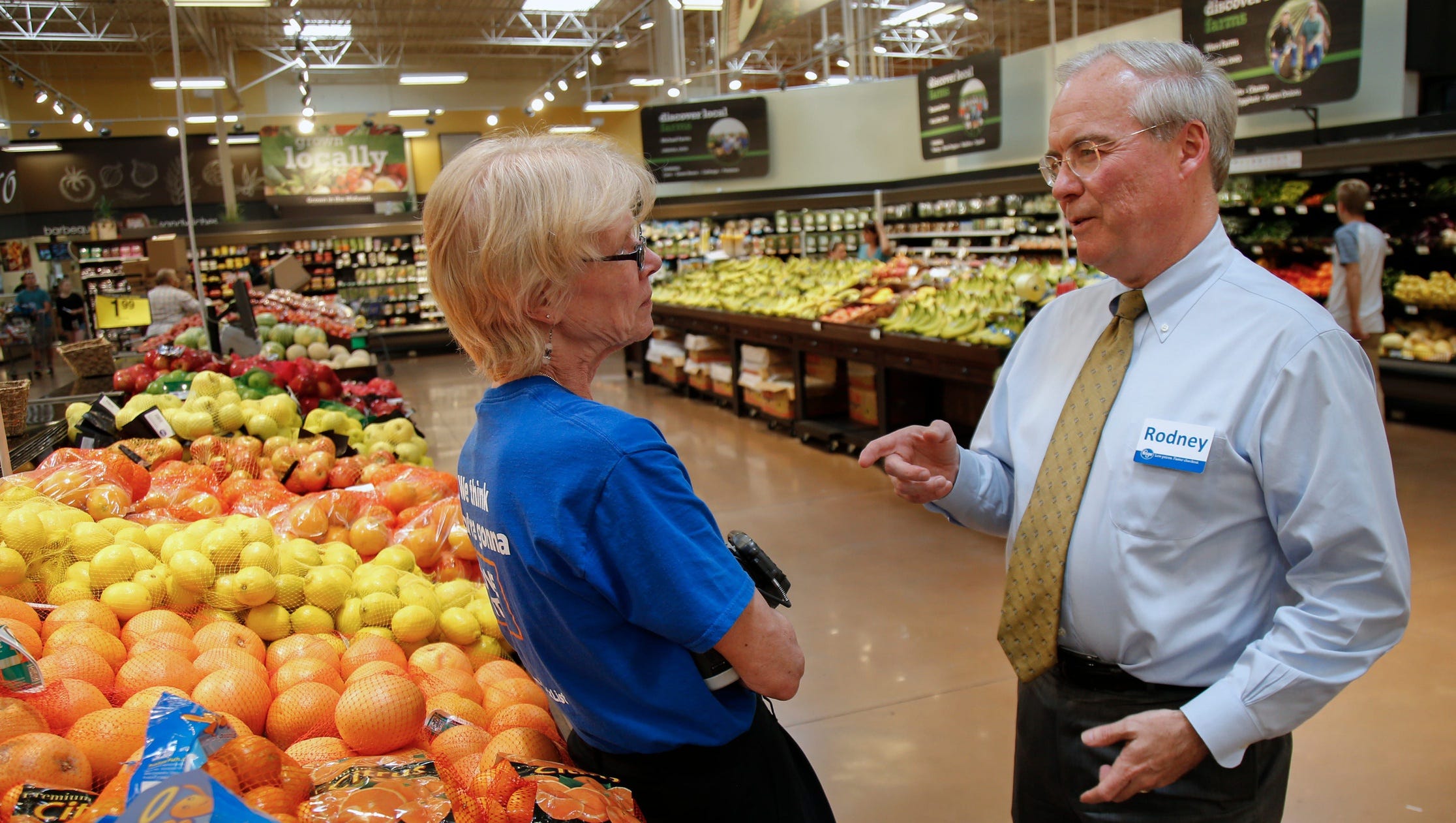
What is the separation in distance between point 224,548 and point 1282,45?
314 inches

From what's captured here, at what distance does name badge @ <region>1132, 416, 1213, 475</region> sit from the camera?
3.99 ft

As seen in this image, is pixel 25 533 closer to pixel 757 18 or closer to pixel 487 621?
pixel 487 621

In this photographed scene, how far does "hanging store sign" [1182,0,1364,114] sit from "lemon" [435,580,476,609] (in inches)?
280

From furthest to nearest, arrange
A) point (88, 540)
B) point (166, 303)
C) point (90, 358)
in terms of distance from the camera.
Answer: point (166, 303) < point (90, 358) < point (88, 540)

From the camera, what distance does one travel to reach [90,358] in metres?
5.22

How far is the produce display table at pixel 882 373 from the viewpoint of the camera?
18.8ft

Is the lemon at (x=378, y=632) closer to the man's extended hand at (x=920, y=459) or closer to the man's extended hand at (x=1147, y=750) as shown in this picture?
the man's extended hand at (x=920, y=459)

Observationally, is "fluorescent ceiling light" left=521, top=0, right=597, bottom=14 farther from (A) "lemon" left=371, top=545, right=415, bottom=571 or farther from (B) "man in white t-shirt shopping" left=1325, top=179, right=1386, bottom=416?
(A) "lemon" left=371, top=545, right=415, bottom=571

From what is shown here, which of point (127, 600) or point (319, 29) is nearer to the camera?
point (127, 600)

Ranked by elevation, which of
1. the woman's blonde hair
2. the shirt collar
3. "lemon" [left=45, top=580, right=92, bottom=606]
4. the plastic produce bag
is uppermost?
the woman's blonde hair

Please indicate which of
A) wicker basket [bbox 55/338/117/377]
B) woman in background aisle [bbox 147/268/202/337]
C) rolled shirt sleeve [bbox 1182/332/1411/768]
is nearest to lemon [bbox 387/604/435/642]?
rolled shirt sleeve [bbox 1182/332/1411/768]

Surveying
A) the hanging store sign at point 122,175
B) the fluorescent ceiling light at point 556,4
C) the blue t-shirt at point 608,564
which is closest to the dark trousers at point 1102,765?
the blue t-shirt at point 608,564

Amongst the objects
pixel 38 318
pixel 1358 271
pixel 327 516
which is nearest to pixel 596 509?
pixel 327 516

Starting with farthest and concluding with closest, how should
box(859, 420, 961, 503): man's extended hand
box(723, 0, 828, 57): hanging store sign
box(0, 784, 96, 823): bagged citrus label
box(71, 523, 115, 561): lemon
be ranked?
box(723, 0, 828, 57): hanging store sign
box(71, 523, 115, 561): lemon
box(859, 420, 961, 503): man's extended hand
box(0, 784, 96, 823): bagged citrus label
